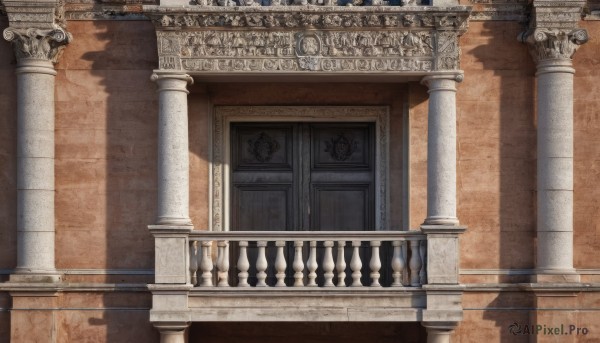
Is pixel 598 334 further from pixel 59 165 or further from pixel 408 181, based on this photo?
pixel 59 165

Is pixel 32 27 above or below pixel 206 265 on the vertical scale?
above

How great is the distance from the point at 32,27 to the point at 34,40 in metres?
0.19

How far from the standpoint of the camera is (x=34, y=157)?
54.0 feet

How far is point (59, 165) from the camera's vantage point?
1684cm

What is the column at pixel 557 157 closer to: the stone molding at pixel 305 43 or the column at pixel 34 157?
the stone molding at pixel 305 43

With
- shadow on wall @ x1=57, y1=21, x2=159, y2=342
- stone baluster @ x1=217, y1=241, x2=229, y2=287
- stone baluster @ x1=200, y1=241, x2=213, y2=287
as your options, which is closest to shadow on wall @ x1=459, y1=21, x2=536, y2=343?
stone baluster @ x1=217, y1=241, x2=229, y2=287

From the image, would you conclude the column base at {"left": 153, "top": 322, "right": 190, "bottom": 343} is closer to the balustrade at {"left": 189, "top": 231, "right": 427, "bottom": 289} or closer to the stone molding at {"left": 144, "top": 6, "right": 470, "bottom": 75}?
the balustrade at {"left": 189, "top": 231, "right": 427, "bottom": 289}

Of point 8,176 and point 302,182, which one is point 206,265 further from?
point 8,176

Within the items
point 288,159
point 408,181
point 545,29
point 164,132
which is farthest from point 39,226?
point 545,29

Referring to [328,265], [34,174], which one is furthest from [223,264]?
[34,174]

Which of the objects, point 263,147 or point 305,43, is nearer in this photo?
point 305,43

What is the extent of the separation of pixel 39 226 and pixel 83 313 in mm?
1419

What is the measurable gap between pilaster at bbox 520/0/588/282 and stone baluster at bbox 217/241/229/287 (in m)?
4.40

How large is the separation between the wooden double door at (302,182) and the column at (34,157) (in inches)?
113
